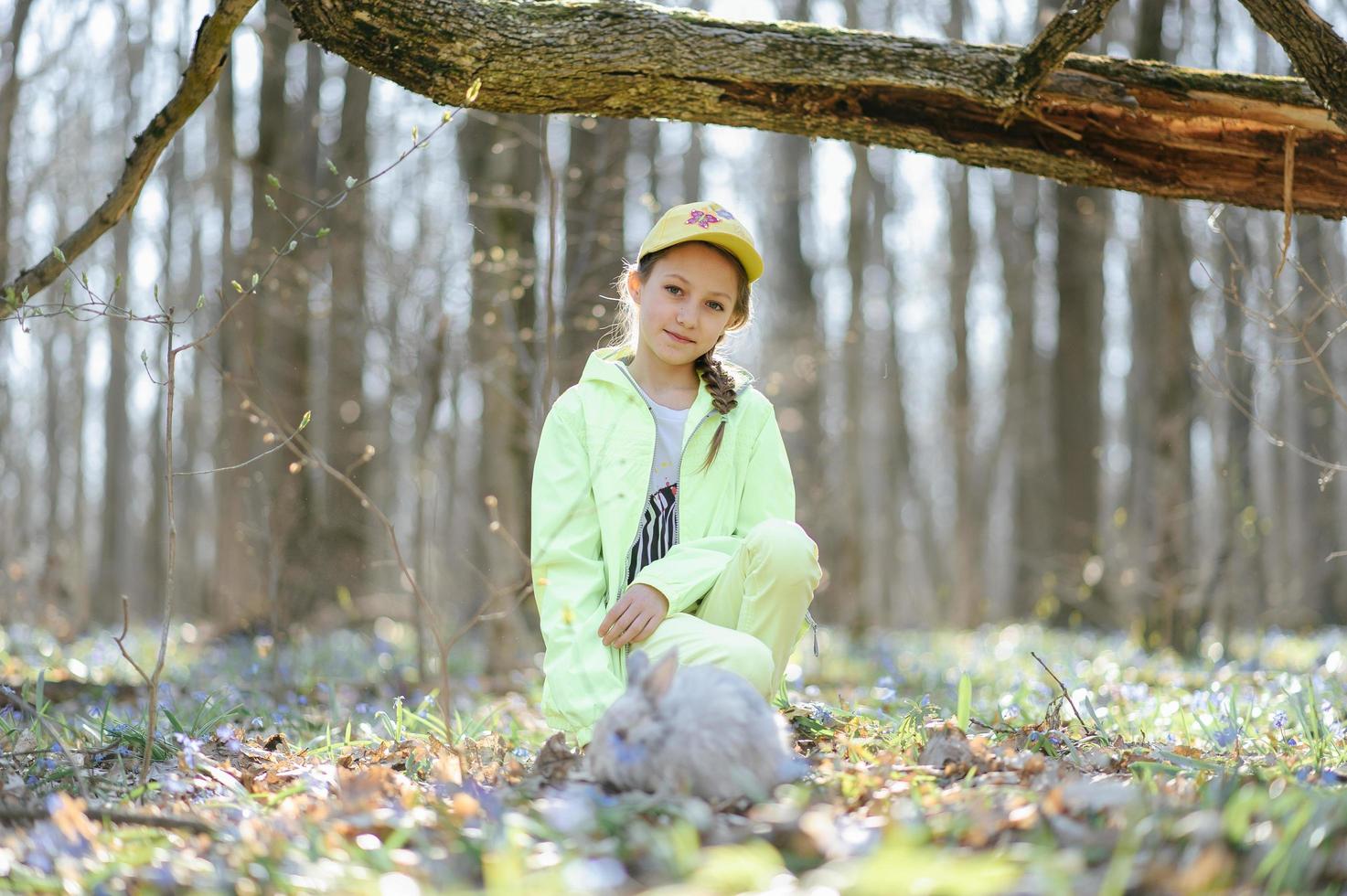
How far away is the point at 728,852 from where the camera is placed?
189 cm

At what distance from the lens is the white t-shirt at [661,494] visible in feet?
11.2

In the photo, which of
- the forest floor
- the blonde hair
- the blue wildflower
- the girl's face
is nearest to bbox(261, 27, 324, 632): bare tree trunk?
the forest floor

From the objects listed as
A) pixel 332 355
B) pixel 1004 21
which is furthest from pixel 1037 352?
pixel 332 355

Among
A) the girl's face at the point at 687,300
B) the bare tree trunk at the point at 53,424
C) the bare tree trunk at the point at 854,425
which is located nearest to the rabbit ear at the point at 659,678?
the girl's face at the point at 687,300

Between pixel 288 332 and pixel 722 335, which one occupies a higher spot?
pixel 288 332

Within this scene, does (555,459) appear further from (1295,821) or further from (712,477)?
(1295,821)

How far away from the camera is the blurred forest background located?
23.2 ft

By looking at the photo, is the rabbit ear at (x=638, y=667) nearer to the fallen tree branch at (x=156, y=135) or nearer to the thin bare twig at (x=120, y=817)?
the thin bare twig at (x=120, y=817)

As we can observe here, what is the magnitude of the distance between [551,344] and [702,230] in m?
1.48

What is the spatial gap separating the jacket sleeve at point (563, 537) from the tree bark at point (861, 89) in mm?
1208

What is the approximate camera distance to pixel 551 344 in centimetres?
473

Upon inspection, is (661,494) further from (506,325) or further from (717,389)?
(506,325)

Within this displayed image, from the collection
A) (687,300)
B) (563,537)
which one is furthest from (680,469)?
(687,300)

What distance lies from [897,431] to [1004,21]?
5.66 metres
